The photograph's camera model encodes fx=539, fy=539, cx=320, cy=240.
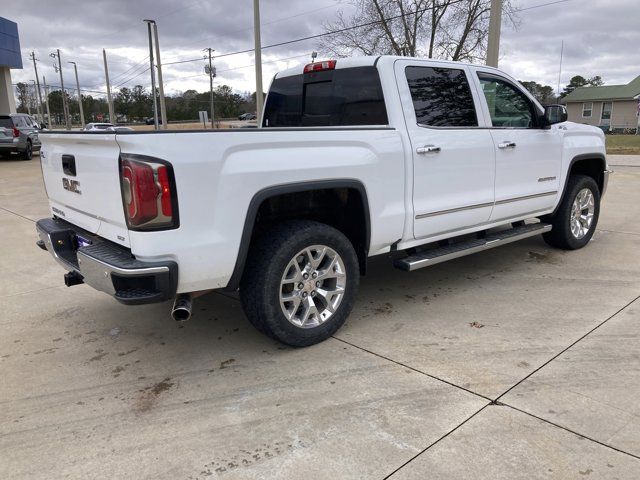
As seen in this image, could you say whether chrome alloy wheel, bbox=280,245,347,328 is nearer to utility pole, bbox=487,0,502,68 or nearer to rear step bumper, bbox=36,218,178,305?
rear step bumper, bbox=36,218,178,305

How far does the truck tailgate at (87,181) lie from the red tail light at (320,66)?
216 cm

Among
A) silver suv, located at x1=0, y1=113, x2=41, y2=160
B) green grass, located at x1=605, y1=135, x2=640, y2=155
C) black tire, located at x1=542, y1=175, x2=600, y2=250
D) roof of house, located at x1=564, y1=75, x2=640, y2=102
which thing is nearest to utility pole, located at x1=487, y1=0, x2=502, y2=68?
black tire, located at x1=542, y1=175, x2=600, y2=250

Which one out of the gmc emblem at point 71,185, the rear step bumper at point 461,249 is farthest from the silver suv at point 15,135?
the rear step bumper at point 461,249

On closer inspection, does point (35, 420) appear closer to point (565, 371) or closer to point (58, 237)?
point (58, 237)

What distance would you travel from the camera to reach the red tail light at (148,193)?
9.57ft

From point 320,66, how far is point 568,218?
11.1ft

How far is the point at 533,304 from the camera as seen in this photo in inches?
182

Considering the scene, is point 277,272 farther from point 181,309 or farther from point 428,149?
point 428,149

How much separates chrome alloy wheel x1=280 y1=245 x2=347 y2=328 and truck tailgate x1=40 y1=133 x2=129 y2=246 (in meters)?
1.12

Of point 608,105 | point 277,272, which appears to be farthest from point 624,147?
point 608,105

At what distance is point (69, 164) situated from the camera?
12.0 ft

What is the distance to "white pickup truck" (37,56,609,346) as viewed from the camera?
3.03 meters

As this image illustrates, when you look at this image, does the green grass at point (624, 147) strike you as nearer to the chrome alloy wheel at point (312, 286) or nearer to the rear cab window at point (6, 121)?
the chrome alloy wheel at point (312, 286)

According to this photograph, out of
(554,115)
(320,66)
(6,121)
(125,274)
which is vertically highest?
(320,66)
